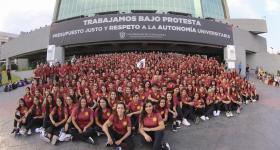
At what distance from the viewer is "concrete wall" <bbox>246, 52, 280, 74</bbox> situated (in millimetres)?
38562

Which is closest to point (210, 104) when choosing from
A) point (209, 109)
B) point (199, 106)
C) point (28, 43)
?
point (209, 109)

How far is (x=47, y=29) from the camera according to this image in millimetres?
35969

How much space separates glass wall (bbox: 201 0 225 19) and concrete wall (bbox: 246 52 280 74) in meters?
7.85

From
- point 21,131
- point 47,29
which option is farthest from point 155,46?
point 21,131

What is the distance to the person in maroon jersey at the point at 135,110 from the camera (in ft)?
27.4

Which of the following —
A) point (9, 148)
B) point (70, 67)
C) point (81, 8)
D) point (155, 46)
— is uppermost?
point (81, 8)

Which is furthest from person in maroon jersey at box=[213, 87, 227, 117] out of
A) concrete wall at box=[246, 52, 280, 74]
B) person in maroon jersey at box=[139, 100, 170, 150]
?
concrete wall at box=[246, 52, 280, 74]

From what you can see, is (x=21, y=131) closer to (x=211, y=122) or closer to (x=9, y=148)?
(x=9, y=148)

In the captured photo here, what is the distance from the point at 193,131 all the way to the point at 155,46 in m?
27.1

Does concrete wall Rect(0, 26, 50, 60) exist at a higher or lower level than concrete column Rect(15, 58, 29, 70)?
higher

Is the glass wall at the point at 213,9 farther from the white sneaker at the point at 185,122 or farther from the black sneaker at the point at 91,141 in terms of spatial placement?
the black sneaker at the point at 91,141

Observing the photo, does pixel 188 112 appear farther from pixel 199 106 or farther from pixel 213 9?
pixel 213 9

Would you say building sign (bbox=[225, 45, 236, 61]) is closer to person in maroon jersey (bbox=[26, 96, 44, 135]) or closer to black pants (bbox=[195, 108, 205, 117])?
black pants (bbox=[195, 108, 205, 117])

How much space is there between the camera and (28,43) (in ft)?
131
